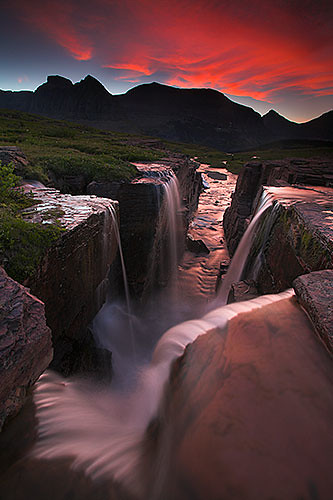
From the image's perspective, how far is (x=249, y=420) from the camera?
1489 millimetres

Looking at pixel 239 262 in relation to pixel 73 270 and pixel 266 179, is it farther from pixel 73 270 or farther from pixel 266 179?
pixel 266 179

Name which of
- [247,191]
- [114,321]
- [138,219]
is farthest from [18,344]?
[247,191]

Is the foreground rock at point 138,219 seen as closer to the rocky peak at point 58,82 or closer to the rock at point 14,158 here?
the rock at point 14,158

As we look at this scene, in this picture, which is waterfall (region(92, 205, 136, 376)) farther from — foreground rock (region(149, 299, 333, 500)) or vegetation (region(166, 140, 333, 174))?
vegetation (region(166, 140, 333, 174))

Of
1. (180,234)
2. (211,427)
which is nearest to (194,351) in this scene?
(211,427)

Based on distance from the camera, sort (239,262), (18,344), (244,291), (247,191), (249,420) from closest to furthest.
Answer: (249,420) < (18,344) < (244,291) < (239,262) < (247,191)

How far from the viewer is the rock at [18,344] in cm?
151

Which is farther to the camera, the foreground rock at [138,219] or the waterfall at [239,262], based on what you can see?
the waterfall at [239,262]

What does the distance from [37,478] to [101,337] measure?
4124 mm

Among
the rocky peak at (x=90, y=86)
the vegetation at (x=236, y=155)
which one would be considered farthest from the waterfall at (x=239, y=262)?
the rocky peak at (x=90, y=86)

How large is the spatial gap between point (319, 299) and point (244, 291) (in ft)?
8.60

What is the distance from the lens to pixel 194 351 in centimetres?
221

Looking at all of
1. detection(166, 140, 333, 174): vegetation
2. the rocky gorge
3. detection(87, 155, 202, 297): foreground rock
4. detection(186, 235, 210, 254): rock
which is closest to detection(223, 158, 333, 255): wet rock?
detection(186, 235, 210, 254): rock

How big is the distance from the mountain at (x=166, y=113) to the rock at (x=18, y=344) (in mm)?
97782
